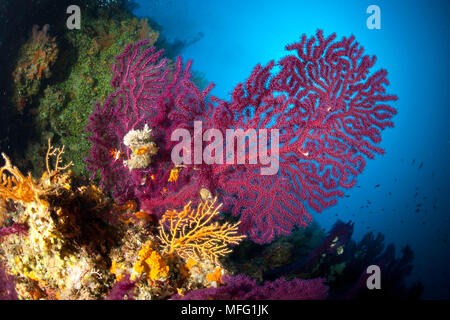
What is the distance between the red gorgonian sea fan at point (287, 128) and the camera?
3400mm

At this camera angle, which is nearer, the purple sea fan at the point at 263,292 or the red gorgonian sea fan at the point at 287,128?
the purple sea fan at the point at 263,292

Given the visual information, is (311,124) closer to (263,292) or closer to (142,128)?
(263,292)

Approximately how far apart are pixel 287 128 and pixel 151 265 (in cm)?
250

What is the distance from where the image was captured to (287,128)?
343cm

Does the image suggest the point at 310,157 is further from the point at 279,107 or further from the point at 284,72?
the point at 284,72

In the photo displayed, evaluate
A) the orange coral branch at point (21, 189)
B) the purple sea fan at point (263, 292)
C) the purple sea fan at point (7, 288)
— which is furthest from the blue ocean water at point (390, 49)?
the purple sea fan at point (7, 288)

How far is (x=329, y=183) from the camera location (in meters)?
3.49

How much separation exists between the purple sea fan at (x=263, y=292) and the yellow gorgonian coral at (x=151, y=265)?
30cm

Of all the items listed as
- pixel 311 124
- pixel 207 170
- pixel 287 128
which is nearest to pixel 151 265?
pixel 207 170

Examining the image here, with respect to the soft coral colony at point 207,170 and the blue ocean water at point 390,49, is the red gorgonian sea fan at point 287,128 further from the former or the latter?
the blue ocean water at point 390,49

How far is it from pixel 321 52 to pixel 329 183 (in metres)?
1.98

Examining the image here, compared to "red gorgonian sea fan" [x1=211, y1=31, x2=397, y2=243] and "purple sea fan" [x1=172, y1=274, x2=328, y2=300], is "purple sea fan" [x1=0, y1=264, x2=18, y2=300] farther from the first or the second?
"red gorgonian sea fan" [x1=211, y1=31, x2=397, y2=243]

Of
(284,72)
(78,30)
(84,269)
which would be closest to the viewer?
(84,269)

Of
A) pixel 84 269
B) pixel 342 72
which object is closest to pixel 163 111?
pixel 84 269
